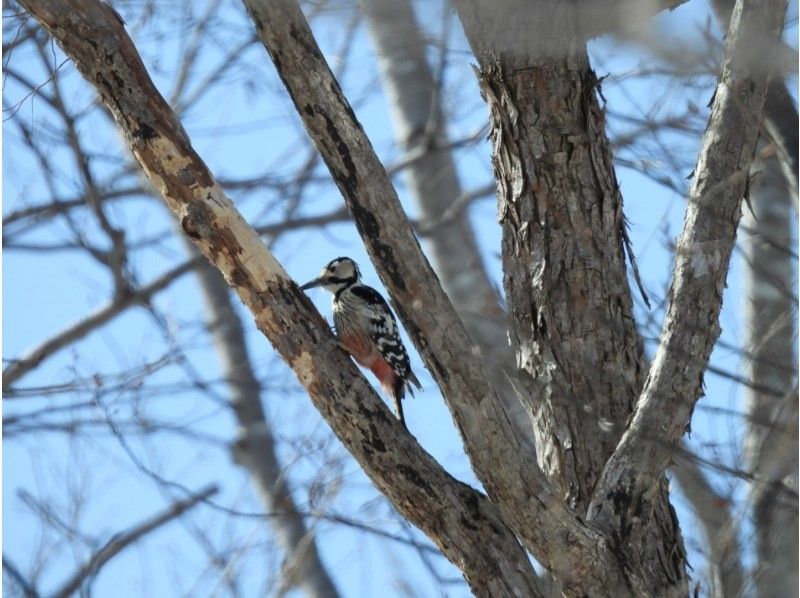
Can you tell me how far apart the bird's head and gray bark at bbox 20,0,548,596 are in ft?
8.46

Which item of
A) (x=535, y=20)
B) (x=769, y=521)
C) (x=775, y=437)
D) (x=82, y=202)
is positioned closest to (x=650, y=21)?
(x=535, y=20)

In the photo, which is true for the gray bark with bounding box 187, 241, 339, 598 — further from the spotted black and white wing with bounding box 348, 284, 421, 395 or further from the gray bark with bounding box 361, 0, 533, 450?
the gray bark with bounding box 361, 0, 533, 450

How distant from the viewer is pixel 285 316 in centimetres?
389

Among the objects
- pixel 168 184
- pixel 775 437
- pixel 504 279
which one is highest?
pixel 504 279

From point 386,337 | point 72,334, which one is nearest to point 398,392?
point 386,337

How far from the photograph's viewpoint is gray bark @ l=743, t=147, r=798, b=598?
112 inches

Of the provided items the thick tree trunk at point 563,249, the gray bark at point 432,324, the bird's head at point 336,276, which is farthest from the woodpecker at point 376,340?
the gray bark at point 432,324

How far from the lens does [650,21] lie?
328 centimetres

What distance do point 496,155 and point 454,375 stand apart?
1012 mm

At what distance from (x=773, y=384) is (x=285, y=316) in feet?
6.28

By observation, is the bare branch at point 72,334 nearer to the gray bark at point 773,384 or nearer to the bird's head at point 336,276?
the bird's head at point 336,276

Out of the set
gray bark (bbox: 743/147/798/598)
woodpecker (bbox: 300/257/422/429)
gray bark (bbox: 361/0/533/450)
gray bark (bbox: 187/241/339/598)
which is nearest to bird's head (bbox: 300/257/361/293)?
woodpecker (bbox: 300/257/422/429)

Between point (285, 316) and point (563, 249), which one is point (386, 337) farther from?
point (285, 316)

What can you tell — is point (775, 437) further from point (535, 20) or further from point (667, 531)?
point (535, 20)
